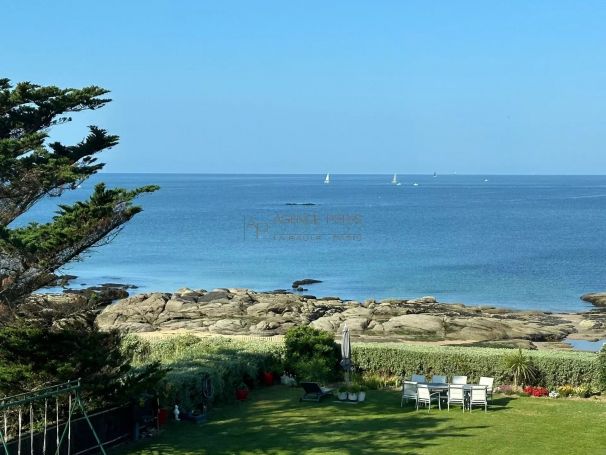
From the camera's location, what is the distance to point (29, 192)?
1596 cm

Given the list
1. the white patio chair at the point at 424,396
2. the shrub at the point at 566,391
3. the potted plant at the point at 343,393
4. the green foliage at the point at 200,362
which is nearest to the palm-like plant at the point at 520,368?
the shrub at the point at 566,391

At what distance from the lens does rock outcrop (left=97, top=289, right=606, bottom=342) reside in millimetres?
39281

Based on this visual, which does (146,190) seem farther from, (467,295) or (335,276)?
(335,276)

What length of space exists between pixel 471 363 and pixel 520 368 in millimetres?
→ 1429

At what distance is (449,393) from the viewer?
20578 millimetres

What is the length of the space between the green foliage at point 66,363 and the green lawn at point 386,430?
143cm

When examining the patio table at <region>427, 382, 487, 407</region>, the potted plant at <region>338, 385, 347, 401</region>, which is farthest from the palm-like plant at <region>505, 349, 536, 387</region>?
the potted plant at <region>338, 385, 347, 401</region>

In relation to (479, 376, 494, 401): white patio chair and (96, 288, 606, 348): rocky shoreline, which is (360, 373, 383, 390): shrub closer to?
(479, 376, 494, 401): white patio chair

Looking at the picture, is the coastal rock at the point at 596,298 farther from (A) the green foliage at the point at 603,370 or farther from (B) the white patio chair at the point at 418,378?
(B) the white patio chair at the point at 418,378

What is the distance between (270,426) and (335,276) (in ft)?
173

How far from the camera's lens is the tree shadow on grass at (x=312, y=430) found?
56.2 ft

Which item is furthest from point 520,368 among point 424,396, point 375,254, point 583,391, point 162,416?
point 375,254

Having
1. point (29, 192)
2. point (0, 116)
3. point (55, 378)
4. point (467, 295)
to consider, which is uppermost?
point (0, 116)

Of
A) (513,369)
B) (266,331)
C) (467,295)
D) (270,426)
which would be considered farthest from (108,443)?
(467,295)
